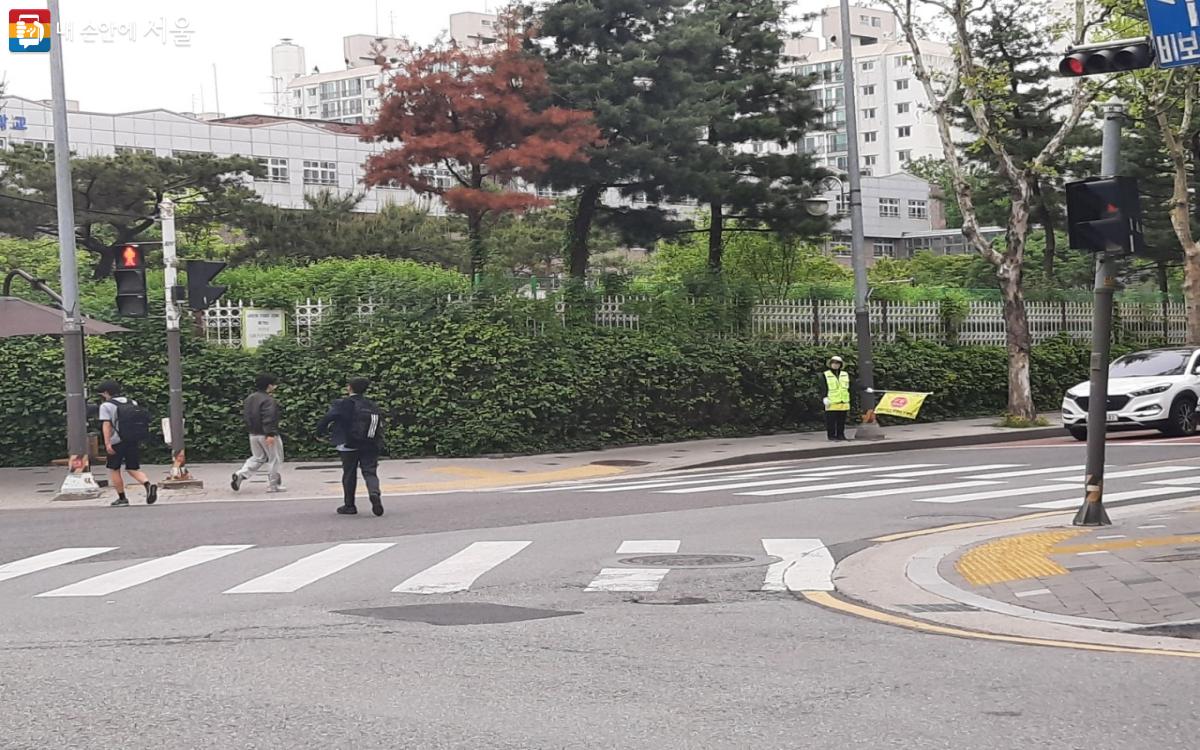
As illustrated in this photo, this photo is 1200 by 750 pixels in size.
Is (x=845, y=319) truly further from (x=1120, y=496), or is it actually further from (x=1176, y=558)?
(x=1176, y=558)

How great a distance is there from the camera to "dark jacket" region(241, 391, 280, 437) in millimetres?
20844

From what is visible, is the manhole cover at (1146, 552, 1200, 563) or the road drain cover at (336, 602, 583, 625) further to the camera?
the manhole cover at (1146, 552, 1200, 563)

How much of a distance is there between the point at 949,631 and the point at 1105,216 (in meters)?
5.61

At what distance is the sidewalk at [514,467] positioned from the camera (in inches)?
838

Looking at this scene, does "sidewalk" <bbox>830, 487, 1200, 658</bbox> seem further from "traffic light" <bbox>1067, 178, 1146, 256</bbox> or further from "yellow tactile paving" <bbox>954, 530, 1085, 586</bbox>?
"traffic light" <bbox>1067, 178, 1146, 256</bbox>

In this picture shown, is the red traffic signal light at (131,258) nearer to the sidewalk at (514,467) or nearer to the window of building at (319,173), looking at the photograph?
the sidewalk at (514,467)

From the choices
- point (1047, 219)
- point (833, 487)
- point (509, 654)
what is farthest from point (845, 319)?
point (509, 654)

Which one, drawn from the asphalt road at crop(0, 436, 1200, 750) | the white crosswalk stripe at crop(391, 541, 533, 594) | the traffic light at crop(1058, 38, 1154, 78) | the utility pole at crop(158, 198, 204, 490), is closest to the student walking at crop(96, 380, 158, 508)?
the utility pole at crop(158, 198, 204, 490)

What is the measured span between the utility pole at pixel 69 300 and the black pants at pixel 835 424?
13.5 meters

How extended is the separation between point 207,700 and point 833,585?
5.48m

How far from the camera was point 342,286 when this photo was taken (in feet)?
88.3

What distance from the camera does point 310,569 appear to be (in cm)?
1234

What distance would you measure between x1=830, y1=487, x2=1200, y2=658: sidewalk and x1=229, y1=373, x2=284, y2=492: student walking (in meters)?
10.2

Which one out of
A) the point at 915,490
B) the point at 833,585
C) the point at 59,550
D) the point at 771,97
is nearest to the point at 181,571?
the point at 59,550
